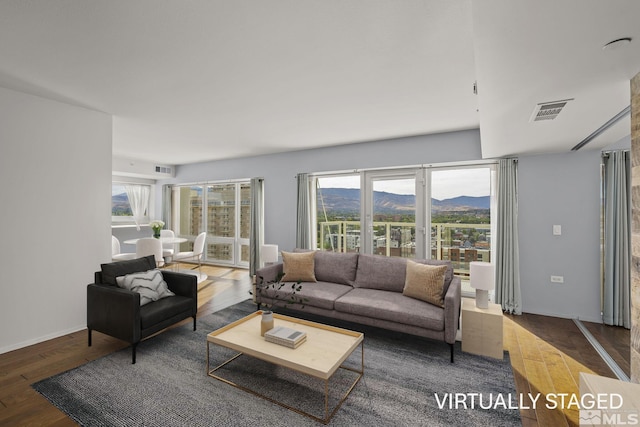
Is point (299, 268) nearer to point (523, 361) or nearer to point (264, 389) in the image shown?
point (264, 389)

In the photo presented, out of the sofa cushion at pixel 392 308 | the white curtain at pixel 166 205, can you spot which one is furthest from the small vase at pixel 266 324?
the white curtain at pixel 166 205

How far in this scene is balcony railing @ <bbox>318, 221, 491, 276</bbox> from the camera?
4383 millimetres

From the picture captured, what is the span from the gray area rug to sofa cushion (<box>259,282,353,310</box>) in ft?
2.31

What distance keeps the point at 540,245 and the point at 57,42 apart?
17.7 feet

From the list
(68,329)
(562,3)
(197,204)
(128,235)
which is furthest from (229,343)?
(128,235)

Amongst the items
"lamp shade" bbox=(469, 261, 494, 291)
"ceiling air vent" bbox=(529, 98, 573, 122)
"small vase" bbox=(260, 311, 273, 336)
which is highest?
"ceiling air vent" bbox=(529, 98, 573, 122)

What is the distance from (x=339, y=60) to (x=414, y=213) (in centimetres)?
299

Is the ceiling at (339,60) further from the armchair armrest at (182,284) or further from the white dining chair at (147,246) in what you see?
the white dining chair at (147,246)

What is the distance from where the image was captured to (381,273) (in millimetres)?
3648

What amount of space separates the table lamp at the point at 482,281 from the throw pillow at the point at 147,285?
126 inches

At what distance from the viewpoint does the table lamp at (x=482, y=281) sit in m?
2.88

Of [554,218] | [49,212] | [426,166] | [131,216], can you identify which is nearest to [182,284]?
[49,212]

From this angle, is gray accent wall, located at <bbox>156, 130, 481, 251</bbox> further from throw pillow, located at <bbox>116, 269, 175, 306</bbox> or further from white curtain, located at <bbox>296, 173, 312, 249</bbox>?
throw pillow, located at <bbox>116, 269, 175, 306</bbox>

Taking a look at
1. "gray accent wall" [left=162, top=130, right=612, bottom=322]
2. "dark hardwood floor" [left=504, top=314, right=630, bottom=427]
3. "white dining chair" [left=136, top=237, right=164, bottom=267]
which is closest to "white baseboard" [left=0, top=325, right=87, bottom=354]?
"white dining chair" [left=136, top=237, right=164, bottom=267]
